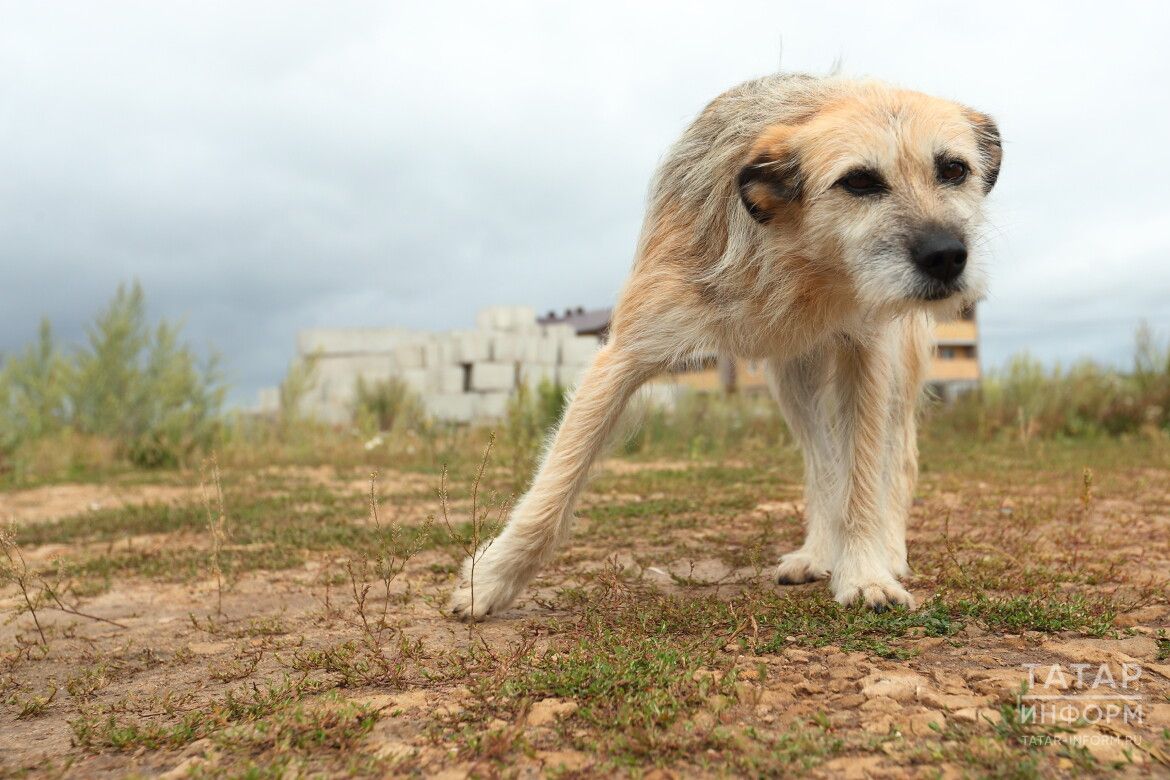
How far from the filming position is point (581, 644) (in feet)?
8.06

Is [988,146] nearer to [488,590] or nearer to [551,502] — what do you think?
[551,502]

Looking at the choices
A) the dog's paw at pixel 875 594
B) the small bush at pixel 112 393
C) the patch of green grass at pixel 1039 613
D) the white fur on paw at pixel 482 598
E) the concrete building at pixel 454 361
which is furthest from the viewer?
the concrete building at pixel 454 361

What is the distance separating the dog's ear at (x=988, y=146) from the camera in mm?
3260

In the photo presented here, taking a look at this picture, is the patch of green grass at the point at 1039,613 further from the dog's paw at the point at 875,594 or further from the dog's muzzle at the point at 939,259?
the dog's muzzle at the point at 939,259

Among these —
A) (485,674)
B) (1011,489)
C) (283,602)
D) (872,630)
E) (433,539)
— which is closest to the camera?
(485,674)

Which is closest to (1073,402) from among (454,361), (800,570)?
(800,570)

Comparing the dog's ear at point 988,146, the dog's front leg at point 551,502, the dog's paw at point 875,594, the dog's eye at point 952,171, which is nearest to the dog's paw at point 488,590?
the dog's front leg at point 551,502

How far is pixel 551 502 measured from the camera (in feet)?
10.1

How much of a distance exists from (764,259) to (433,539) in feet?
8.85

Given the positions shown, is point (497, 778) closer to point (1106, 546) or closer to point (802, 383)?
point (802, 383)

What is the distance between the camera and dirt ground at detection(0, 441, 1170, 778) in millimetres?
1843

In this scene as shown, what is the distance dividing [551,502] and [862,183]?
4.97 ft

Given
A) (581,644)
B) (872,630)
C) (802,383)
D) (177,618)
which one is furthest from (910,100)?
(177,618)

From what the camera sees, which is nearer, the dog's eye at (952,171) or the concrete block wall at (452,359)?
the dog's eye at (952,171)
